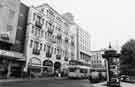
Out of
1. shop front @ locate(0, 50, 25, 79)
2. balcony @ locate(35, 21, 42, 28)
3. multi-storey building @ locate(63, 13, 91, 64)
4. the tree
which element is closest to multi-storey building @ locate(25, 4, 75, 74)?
balcony @ locate(35, 21, 42, 28)

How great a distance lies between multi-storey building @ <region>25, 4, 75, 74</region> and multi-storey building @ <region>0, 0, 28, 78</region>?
181cm

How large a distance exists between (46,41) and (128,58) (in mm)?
21007

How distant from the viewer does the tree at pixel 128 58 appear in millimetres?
26031

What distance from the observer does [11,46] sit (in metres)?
26.8

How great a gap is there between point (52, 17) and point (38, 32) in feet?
28.1

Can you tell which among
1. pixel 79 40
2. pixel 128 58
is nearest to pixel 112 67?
pixel 128 58

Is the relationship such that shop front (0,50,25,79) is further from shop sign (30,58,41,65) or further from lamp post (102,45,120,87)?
lamp post (102,45,120,87)

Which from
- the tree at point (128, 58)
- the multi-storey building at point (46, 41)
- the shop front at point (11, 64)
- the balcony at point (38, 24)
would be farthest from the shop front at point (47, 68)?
the tree at point (128, 58)

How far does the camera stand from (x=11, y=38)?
2589cm

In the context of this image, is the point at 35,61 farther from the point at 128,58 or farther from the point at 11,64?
the point at 128,58

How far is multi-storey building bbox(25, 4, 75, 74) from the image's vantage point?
31222mm

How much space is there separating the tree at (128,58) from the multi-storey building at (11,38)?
69.2 feet

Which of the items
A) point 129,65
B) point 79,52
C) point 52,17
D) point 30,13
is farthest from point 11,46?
point 79,52

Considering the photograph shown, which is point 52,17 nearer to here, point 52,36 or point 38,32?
point 52,36
